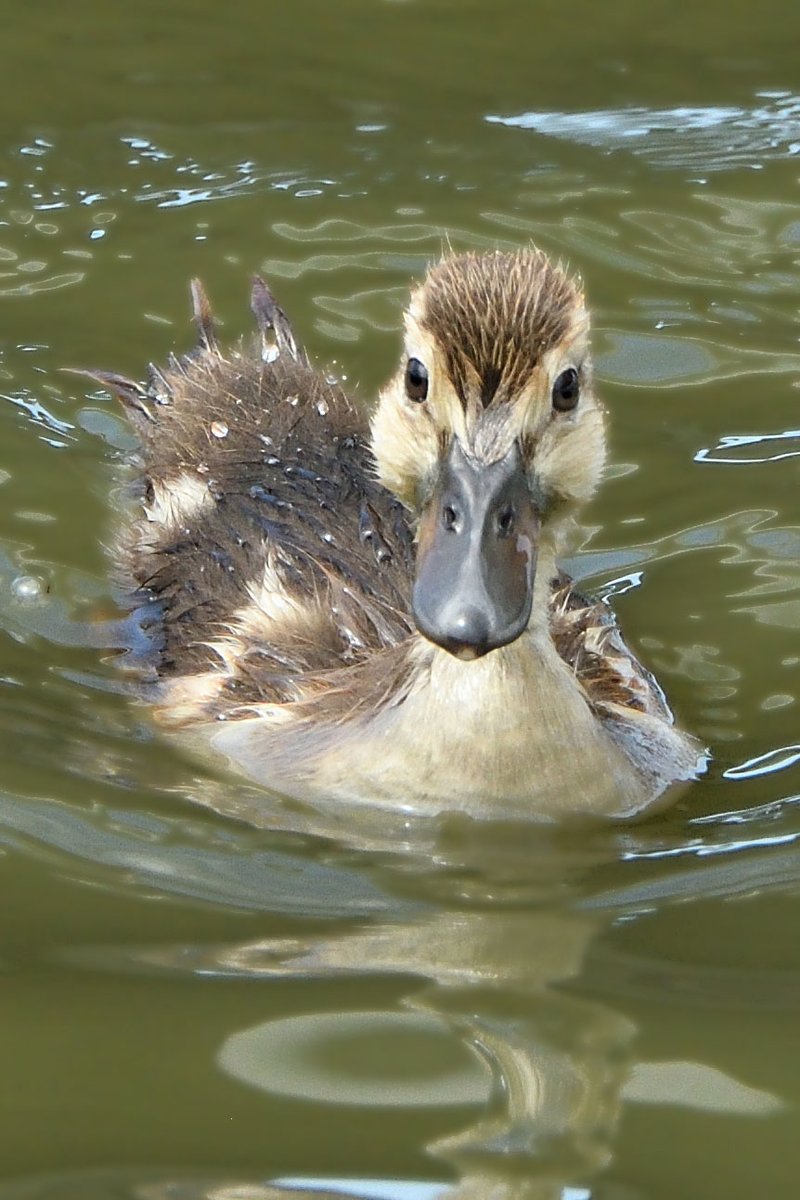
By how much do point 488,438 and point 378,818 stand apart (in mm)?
976

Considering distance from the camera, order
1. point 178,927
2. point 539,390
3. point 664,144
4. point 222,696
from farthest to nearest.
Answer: point 664,144 → point 222,696 → point 539,390 → point 178,927

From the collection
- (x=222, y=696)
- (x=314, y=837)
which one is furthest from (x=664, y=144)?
(x=314, y=837)

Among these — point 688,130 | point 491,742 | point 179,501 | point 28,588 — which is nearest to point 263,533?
point 179,501

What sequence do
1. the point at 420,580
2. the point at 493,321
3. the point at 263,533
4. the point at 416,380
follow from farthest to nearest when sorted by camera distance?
the point at 263,533, the point at 416,380, the point at 493,321, the point at 420,580

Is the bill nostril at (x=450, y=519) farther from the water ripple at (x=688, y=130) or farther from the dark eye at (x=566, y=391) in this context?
the water ripple at (x=688, y=130)

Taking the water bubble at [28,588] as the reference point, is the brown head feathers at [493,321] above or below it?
above

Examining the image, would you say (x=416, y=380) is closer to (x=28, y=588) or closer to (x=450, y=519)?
(x=450, y=519)

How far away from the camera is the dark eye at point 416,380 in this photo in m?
4.82

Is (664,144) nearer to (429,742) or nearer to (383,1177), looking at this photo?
(429,742)

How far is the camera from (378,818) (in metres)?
4.91

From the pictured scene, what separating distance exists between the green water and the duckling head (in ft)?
2.18

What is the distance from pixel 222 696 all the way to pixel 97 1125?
7.30ft

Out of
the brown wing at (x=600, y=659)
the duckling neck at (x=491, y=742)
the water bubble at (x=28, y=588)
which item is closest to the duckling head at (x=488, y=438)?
the duckling neck at (x=491, y=742)

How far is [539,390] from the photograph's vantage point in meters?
4.67
